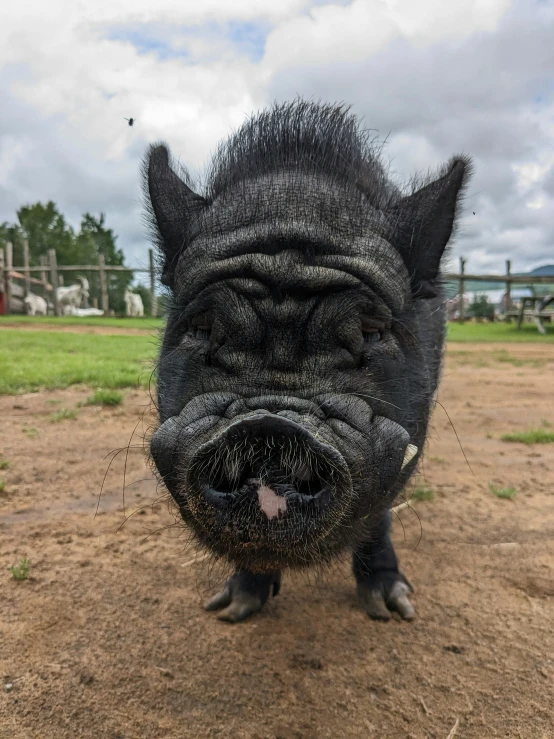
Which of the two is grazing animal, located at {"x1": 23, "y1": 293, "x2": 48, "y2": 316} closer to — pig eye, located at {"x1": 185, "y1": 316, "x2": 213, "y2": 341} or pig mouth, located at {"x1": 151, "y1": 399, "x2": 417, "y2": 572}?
pig eye, located at {"x1": 185, "y1": 316, "x2": 213, "y2": 341}

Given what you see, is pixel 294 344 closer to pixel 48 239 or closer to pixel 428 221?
pixel 428 221

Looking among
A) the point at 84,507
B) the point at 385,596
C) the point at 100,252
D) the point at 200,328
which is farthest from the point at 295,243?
the point at 100,252

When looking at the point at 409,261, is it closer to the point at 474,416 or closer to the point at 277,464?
the point at 277,464

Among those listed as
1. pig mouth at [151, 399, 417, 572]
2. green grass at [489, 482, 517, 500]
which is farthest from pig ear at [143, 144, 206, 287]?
green grass at [489, 482, 517, 500]

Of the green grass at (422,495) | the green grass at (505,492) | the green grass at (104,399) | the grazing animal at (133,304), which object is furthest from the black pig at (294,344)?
the grazing animal at (133,304)

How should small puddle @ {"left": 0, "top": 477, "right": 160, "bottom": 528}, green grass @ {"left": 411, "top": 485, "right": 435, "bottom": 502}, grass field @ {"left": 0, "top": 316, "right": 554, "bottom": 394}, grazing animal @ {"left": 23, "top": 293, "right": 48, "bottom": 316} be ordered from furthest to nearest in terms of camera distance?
grazing animal @ {"left": 23, "top": 293, "right": 48, "bottom": 316}
grass field @ {"left": 0, "top": 316, "right": 554, "bottom": 394}
green grass @ {"left": 411, "top": 485, "right": 435, "bottom": 502}
small puddle @ {"left": 0, "top": 477, "right": 160, "bottom": 528}

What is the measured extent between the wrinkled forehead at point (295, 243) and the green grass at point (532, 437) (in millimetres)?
4653

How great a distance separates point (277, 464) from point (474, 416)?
6994 millimetres

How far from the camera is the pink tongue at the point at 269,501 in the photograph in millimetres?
2018

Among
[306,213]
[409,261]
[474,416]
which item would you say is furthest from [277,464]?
[474,416]

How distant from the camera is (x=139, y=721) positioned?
2346 millimetres

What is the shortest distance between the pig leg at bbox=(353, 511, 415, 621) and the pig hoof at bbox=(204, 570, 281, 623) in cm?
52

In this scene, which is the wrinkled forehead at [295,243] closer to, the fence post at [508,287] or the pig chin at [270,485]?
the pig chin at [270,485]

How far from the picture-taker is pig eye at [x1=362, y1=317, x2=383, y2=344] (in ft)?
9.25
